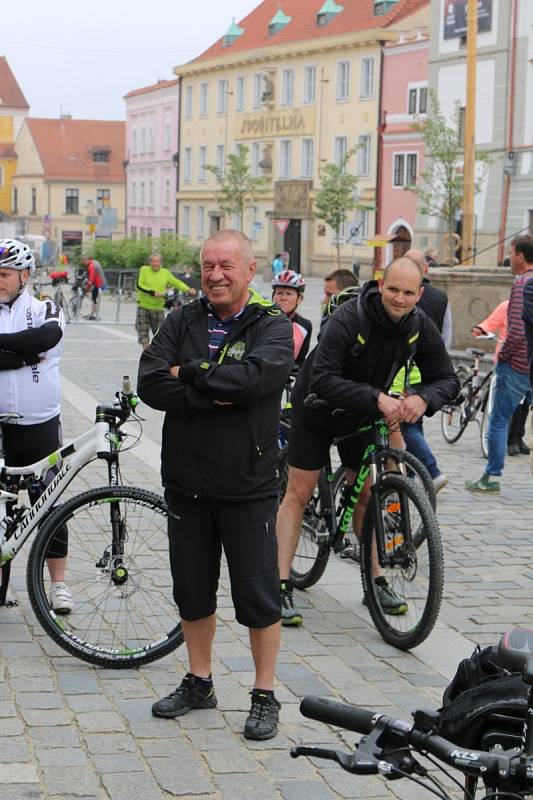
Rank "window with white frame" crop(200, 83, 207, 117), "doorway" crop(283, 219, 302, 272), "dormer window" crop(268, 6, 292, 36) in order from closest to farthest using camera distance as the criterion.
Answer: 1. "doorway" crop(283, 219, 302, 272)
2. "dormer window" crop(268, 6, 292, 36)
3. "window with white frame" crop(200, 83, 207, 117)

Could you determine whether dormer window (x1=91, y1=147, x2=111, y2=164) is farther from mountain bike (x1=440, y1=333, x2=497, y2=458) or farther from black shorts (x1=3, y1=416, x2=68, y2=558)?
black shorts (x1=3, y1=416, x2=68, y2=558)

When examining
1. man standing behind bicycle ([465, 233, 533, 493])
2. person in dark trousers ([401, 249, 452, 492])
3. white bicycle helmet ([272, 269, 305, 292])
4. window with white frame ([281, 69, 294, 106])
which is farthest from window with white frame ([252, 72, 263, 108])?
white bicycle helmet ([272, 269, 305, 292])

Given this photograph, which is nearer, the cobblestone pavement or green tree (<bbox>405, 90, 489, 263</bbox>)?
the cobblestone pavement

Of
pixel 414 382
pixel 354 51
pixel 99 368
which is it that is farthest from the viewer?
pixel 354 51

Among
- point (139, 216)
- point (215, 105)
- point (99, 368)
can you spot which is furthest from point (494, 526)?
point (139, 216)

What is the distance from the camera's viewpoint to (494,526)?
9.59m

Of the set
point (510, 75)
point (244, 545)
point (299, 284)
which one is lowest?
point (244, 545)

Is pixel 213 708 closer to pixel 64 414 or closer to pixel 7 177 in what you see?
pixel 64 414

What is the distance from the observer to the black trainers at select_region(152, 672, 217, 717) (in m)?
5.33

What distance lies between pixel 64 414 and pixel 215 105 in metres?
69.9

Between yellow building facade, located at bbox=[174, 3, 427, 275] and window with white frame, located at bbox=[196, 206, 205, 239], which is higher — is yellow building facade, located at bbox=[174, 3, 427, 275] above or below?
above

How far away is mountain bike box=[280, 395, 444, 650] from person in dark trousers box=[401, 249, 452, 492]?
49cm

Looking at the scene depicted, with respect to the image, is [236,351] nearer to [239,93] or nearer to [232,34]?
[239,93]

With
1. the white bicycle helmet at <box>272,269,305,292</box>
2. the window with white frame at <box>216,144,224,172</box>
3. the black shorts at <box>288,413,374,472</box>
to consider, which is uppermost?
the window with white frame at <box>216,144,224,172</box>
